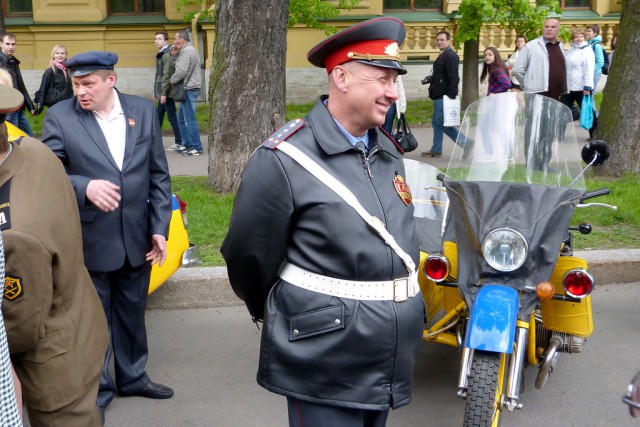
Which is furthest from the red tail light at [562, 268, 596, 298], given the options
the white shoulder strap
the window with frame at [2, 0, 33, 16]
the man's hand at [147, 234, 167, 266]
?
the window with frame at [2, 0, 33, 16]

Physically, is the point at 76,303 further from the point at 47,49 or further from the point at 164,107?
Answer: the point at 47,49

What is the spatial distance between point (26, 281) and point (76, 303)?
1.34 feet

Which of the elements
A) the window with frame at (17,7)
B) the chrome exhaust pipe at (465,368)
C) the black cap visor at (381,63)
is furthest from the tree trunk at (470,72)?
the black cap visor at (381,63)

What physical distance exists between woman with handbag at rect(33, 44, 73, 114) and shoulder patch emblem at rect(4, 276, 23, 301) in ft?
33.6

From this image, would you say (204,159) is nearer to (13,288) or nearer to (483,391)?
(483,391)

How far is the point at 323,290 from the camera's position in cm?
284

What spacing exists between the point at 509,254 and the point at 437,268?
0.48 metres

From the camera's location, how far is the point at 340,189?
2.84 metres

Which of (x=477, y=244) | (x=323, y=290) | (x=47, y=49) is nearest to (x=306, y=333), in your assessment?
(x=323, y=290)

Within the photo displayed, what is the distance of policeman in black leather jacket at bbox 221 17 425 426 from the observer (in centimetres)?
283

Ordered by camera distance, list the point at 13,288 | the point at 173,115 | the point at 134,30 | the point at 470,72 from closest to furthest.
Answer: the point at 13,288 → the point at 173,115 → the point at 470,72 → the point at 134,30

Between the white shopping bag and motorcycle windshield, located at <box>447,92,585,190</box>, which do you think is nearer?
motorcycle windshield, located at <box>447,92,585,190</box>

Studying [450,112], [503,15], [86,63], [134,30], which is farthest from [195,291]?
[134,30]

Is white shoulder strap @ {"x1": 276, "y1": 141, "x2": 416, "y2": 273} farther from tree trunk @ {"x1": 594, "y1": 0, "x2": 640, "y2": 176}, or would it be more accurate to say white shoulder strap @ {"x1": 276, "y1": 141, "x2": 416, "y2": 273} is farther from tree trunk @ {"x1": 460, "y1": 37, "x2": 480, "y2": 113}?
tree trunk @ {"x1": 460, "y1": 37, "x2": 480, "y2": 113}
